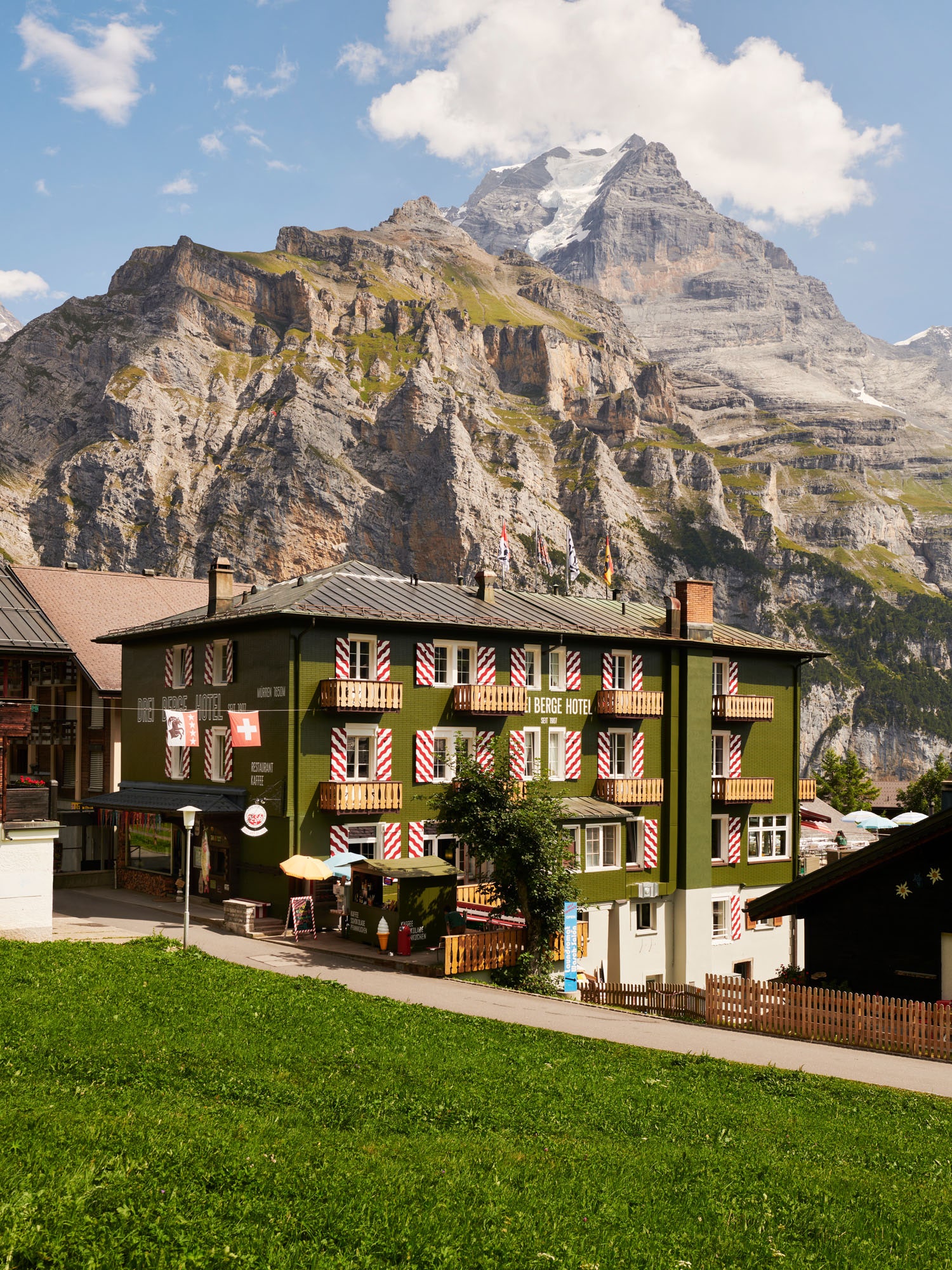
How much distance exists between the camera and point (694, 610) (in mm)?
51906

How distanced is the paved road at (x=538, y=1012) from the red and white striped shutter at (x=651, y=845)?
19.0 metres

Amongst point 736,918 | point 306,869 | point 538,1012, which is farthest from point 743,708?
point 538,1012

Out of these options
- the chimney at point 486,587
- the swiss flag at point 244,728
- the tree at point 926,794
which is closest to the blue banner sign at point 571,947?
the swiss flag at point 244,728

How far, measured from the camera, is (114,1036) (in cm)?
1662

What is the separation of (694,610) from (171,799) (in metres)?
24.8

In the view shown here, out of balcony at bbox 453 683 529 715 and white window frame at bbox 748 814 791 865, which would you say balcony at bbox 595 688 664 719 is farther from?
white window frame at bbox 748 814 791 865

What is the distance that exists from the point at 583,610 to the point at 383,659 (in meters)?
12.9

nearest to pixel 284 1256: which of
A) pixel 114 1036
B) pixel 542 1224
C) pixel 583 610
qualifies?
pixel 542 1224

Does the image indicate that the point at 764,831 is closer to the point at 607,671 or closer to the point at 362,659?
the point at 607,671

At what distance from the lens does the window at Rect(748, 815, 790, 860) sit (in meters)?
53.8

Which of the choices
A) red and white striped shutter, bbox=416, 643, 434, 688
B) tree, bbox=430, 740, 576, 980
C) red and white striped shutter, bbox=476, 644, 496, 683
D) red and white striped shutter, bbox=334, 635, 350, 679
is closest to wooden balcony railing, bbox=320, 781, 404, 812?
red and white striped shutter, bbox=334, 635, 350, 679

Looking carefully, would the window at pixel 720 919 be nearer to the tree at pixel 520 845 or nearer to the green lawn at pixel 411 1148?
the tree at pixel 520 845

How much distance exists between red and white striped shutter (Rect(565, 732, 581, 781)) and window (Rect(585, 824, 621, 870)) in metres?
2.40

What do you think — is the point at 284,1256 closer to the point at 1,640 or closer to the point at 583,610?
the point at 1,640
